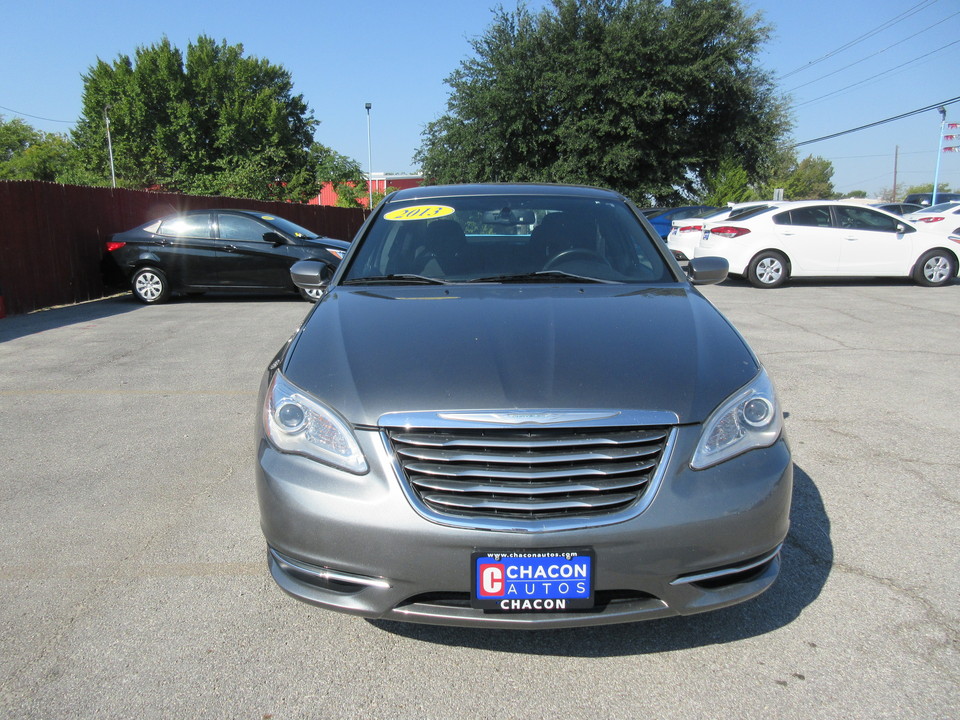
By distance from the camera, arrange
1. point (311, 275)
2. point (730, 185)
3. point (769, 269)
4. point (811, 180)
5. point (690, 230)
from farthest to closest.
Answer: point (811, 180) → point (730, 185) → point (690, 230) → point (769, 269) → point (311, 275)

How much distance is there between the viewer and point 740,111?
2827cm

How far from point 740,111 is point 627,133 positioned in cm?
498

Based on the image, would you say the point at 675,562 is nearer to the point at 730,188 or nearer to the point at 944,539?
the point at 944,539

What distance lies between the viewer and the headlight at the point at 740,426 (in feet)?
7.19

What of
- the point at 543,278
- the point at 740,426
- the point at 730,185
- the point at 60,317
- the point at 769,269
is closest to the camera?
the point at 740,426

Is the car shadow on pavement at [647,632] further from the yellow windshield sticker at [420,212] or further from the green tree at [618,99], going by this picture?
the green tree at [618,99]

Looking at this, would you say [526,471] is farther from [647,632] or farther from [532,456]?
[647,632]

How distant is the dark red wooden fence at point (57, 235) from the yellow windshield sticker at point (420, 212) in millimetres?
8321

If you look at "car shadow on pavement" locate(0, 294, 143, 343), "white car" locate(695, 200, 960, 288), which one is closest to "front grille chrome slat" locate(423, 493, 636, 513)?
"car shadow on pavement" locate(0, 294, 143, 343)

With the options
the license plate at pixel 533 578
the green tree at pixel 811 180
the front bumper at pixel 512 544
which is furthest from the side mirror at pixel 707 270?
the green tree at pixel 811 180

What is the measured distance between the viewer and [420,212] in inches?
153

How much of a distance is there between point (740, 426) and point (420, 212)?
2.19 metres

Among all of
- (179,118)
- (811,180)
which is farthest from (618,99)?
(811,180)

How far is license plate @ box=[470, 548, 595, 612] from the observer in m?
2.04
